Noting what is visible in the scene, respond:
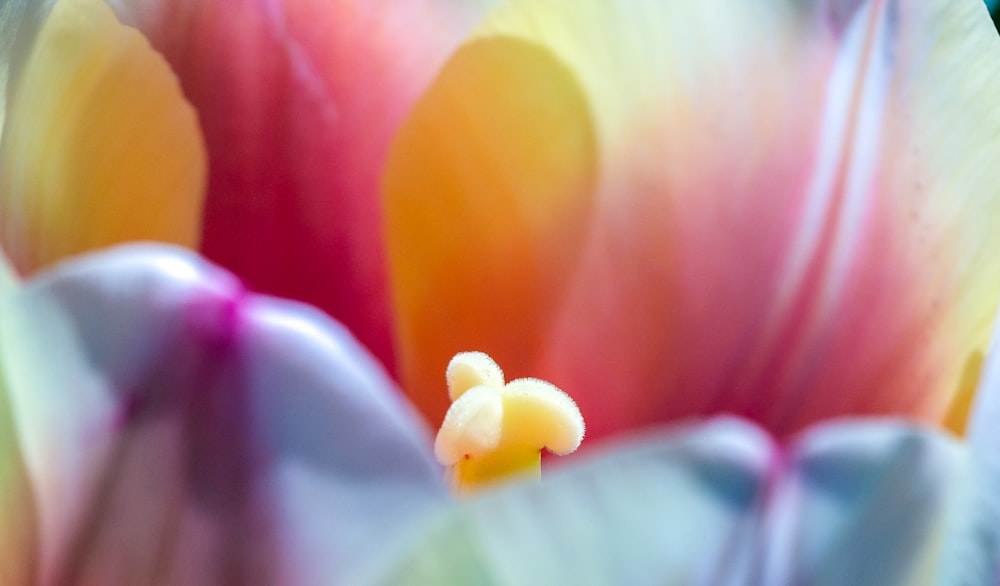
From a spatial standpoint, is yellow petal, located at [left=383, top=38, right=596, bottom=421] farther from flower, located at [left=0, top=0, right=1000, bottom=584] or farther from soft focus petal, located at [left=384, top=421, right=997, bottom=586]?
soft focus petal, located at [left=384, top=421, right=997, bottom=586]

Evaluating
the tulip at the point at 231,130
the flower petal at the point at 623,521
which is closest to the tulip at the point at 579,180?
the tulip at the point at 231,130

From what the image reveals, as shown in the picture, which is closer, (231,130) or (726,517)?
(726,517)

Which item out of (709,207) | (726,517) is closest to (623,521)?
(726,517)

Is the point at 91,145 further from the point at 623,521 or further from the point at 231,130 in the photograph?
the point at 623,521

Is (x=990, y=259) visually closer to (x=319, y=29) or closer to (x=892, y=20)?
(x=892, y=20)

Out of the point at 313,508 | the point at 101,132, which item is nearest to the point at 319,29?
the point at 101,132
